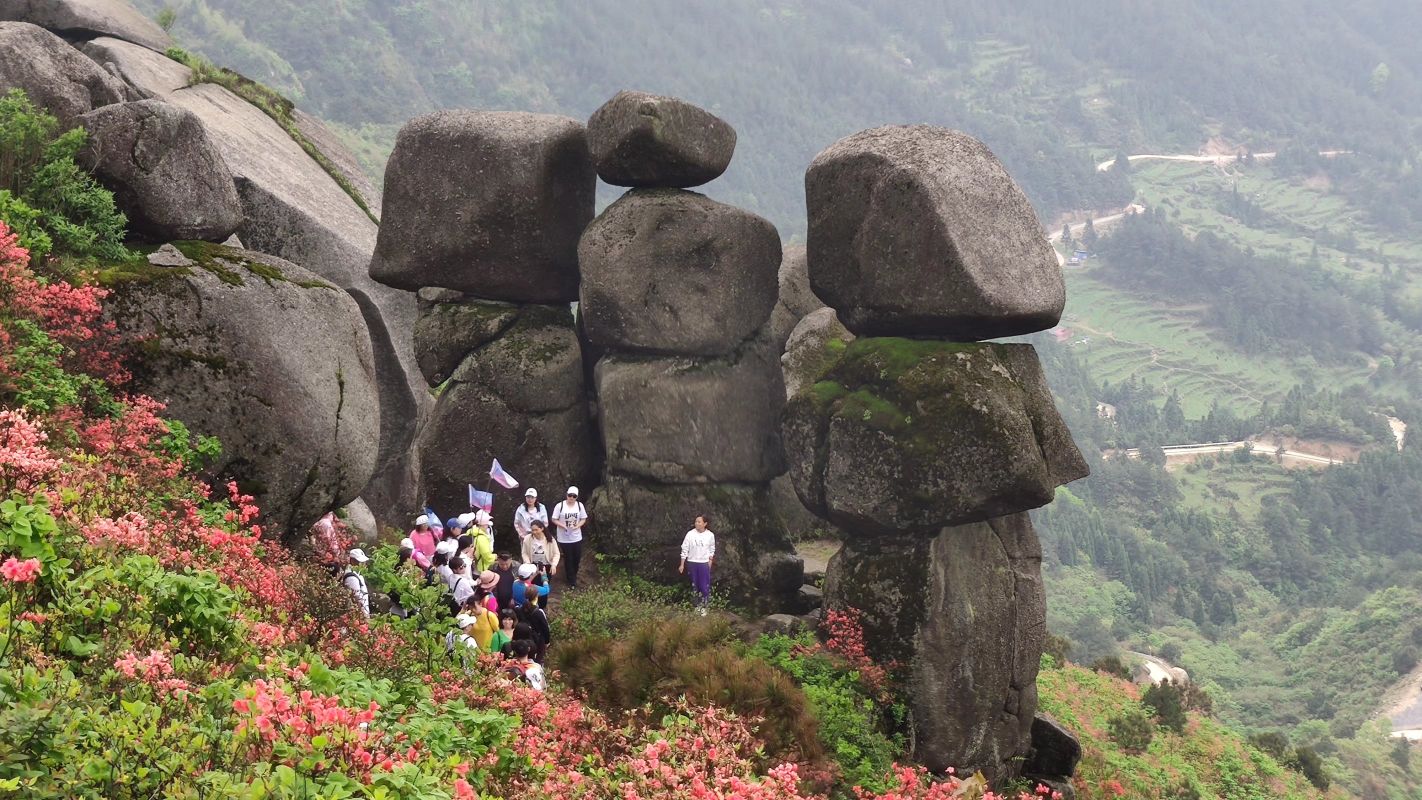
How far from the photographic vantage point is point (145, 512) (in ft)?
34.6

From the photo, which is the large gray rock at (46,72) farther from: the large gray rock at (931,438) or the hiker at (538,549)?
the large gray rock at (931,438)

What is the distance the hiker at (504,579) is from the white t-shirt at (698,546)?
4.02 meters

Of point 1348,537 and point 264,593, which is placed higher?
point 264,593

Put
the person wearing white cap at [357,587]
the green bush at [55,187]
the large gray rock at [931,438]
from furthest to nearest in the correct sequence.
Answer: the large gray rock at [931,438] < the green bush at [55,187] < the person wearing white cap at [357,587]

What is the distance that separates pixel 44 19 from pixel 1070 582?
91.5m

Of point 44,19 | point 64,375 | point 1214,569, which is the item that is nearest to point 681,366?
point 64,375

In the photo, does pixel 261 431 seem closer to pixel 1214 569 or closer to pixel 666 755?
pixel 666 755

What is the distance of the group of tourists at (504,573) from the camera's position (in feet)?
43.4

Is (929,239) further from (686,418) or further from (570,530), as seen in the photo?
(570,530)

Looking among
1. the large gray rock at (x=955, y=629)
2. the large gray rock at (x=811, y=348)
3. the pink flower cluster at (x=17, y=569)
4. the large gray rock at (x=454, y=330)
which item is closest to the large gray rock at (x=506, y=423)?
the large gray rock at (x=454, y=330)

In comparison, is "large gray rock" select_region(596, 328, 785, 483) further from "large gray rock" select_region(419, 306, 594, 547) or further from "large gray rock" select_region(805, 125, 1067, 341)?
"large gray rock" select_region(805, 125, 1067, 341)

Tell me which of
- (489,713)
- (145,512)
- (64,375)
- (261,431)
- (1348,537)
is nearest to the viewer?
(489,713)

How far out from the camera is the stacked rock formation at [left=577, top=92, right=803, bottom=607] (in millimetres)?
20281

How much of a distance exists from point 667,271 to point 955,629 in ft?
24.8
